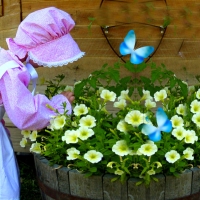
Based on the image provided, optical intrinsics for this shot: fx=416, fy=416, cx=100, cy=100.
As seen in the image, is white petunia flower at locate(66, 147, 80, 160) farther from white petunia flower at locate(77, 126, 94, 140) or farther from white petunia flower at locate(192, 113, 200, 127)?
white petunia flower at locate(192, 113, 200, 127)

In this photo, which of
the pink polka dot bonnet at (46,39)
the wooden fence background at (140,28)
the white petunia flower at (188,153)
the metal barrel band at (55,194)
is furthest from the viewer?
the wooden fence background at (140,28)

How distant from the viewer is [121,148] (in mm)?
1939

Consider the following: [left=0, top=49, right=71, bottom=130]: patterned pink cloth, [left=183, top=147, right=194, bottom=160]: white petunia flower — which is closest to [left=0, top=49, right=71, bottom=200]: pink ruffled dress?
[left=0, top=49, right=71, bottom=130]: patterned pink cloth

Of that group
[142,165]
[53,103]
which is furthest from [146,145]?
[53,103]

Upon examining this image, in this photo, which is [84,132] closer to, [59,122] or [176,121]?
[59,122]

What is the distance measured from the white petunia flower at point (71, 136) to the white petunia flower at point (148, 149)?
1.06ft

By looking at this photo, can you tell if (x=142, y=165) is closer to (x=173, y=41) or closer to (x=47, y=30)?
(x=47, y=30)

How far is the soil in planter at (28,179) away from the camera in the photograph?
3.21 meters

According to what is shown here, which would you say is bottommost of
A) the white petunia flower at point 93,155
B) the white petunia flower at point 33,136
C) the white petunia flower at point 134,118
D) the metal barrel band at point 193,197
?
the metal barrel band at point 193,197

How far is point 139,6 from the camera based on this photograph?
296 centimetres

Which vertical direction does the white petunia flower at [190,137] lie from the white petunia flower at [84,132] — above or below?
below

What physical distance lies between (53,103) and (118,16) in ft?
3.19

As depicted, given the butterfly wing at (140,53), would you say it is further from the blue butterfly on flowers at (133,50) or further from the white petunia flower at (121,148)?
the white petunia flower at (121,148)

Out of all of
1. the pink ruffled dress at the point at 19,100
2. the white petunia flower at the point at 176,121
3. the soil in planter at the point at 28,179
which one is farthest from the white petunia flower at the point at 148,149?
the soil in planter at the point at 28,179
